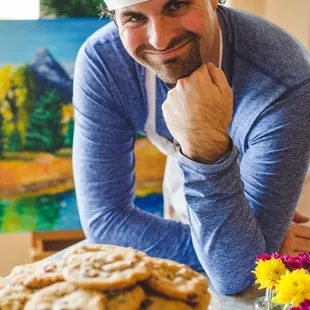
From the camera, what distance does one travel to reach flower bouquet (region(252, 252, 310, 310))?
0.63 meters

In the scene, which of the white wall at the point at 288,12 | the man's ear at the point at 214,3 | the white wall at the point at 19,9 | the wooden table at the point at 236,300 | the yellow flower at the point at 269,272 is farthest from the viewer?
the white wall at the point at 19,9

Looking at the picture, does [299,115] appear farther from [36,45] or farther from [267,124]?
[36,45]

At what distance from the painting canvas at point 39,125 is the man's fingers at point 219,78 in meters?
1.11

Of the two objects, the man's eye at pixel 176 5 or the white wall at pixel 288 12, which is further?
the white wall at pixel 288 12

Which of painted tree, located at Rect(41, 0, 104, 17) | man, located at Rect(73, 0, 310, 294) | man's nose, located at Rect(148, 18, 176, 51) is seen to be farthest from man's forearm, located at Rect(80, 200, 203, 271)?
painted tree, located at Rect(41, 0, 104, 17)

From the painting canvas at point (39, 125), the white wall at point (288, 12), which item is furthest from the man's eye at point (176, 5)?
the painting canvas at point (39, 125)

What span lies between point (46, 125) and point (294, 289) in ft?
5.17

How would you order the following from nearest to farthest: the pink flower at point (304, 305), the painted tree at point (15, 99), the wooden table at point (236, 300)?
the pink flower at point (304, 305)
the wooden table at point (236, 300)
the painted tree at point (15, 99)

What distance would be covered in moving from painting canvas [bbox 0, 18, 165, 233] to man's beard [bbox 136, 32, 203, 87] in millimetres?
1021

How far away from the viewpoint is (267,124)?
3.60 feet

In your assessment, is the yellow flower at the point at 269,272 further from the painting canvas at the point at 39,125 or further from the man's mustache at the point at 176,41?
the painting canvas at the point at 39,125

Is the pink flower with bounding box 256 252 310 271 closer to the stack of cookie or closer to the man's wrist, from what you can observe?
the stack of cookie

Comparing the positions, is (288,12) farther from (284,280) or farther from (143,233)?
(284,280)

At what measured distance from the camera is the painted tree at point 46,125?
2.09 metres
